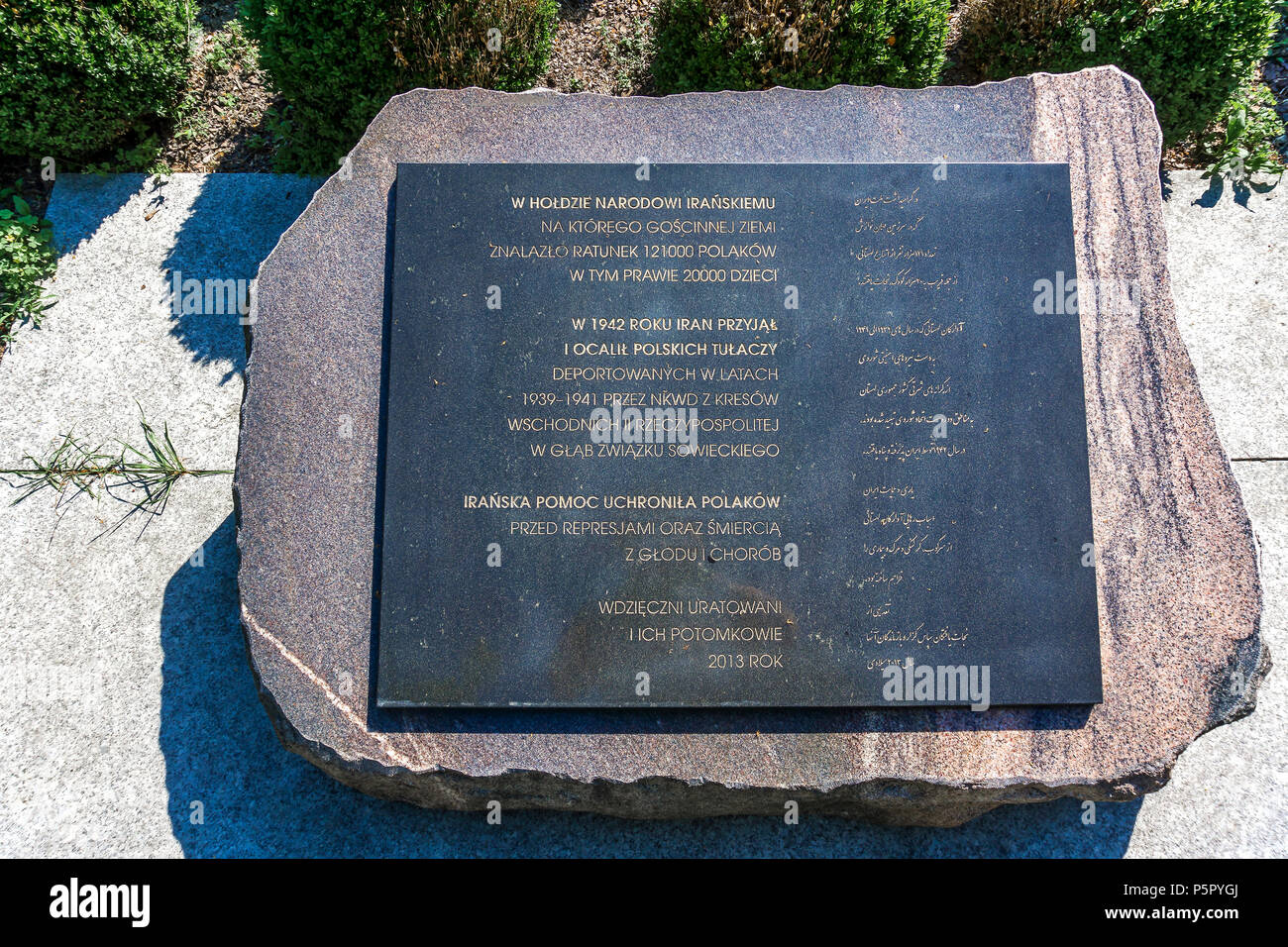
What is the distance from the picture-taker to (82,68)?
457 centimetres

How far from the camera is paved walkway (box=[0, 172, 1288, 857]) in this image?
3.53 m

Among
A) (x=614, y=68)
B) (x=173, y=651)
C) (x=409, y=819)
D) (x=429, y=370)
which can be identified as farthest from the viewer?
(x=614, y=68)

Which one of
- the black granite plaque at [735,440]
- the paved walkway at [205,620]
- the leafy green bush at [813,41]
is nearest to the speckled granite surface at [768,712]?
the black granite plaque at [735,440]

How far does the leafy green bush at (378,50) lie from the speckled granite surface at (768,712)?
0.91 metres

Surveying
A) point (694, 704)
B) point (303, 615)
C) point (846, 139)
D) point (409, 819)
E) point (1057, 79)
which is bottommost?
point (409, 819)

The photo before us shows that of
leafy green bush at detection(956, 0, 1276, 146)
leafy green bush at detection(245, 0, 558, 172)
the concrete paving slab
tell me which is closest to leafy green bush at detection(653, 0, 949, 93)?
leafy green bush at detection(956, 0, 1276, 146)

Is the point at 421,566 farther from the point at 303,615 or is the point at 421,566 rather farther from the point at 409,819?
the point at 409,819

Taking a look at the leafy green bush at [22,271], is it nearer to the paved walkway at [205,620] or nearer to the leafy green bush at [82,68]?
the paved walkway at [205,620]

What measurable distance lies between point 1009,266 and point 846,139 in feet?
3.11

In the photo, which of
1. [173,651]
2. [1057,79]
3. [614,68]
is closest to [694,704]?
[173,651]

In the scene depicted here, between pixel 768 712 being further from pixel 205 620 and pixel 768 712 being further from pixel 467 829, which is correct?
pixel 205 620

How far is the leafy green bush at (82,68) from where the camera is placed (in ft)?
14.6

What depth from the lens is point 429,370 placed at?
335cm

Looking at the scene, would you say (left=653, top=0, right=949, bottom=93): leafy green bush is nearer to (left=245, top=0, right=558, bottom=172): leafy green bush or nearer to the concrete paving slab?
(left=245, top=0, right=558, bottom=172): leafy green bush
